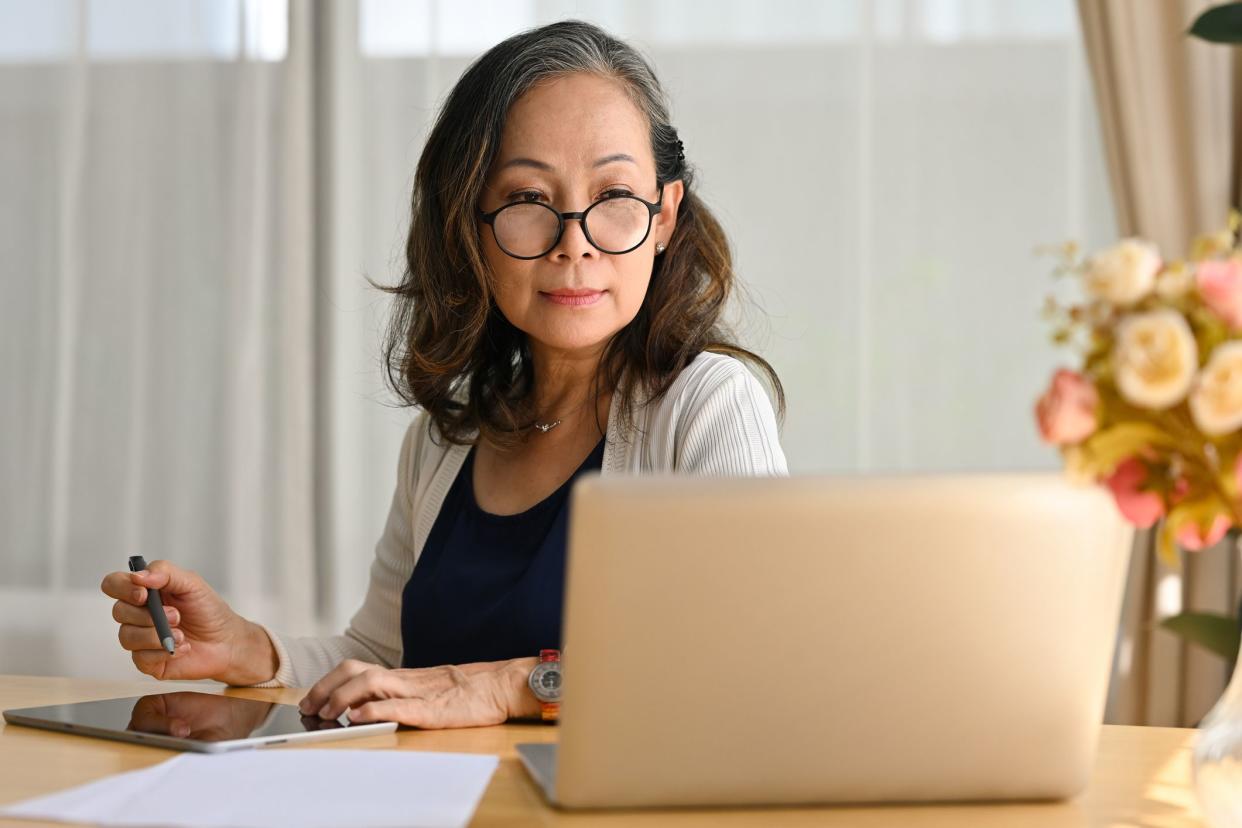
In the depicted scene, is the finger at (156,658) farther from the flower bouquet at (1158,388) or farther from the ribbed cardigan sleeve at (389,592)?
the flower bouquet at (1158,388)

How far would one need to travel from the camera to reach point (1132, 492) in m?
0.85

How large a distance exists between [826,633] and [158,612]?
89 cm

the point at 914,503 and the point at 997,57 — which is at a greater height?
the point at 997,57

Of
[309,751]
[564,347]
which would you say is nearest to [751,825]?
[309,751]

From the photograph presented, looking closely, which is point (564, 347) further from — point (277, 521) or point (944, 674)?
point (277, 521)

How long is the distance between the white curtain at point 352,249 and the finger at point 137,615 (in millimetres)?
1420

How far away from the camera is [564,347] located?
169cm

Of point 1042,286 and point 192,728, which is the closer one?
point 192,728

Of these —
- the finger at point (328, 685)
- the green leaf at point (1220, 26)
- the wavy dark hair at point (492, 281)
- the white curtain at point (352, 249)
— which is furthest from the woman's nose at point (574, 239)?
the white curtain at point (352, 249)

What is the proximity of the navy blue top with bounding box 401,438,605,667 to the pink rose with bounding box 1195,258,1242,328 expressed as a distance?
3.12 ft

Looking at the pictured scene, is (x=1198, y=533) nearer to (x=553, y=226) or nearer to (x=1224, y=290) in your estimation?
(x=1224, y=290)

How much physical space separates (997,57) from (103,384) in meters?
2.15

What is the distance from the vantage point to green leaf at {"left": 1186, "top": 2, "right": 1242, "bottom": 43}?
196 centimetres

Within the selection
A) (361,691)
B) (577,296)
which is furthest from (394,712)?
(577,296)
